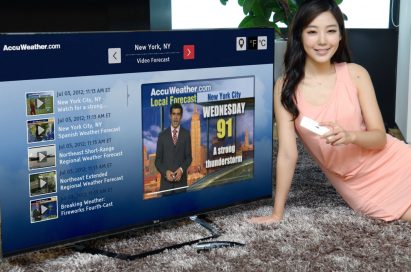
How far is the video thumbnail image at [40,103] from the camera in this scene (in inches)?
54.5

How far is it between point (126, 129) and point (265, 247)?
1.42ft

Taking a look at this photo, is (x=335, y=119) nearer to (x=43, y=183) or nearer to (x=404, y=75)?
(x=43, y=183)

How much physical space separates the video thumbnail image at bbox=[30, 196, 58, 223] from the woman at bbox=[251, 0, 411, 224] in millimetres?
584

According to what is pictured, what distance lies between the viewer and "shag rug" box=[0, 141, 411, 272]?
1.50 m

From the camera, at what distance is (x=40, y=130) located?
1.41m

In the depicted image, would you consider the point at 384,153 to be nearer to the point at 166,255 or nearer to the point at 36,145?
the point at 166,255

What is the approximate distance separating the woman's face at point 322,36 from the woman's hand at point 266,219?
44cm

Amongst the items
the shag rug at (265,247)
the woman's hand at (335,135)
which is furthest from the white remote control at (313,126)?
the shag rug at (265,247)

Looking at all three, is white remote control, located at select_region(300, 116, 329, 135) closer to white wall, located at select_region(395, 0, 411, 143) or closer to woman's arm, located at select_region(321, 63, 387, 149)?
woman's arm, located at select_region(321, 63, 387, 149)

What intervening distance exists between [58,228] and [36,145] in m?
0.20

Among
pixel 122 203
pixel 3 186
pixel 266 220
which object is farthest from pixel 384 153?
pixel 3 186

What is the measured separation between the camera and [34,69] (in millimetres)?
1381

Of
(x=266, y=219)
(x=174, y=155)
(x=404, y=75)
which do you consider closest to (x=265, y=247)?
(x=266, y=219)

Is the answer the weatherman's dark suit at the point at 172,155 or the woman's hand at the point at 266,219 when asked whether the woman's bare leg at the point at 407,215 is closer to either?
the woman's hand at the point at 266,219
